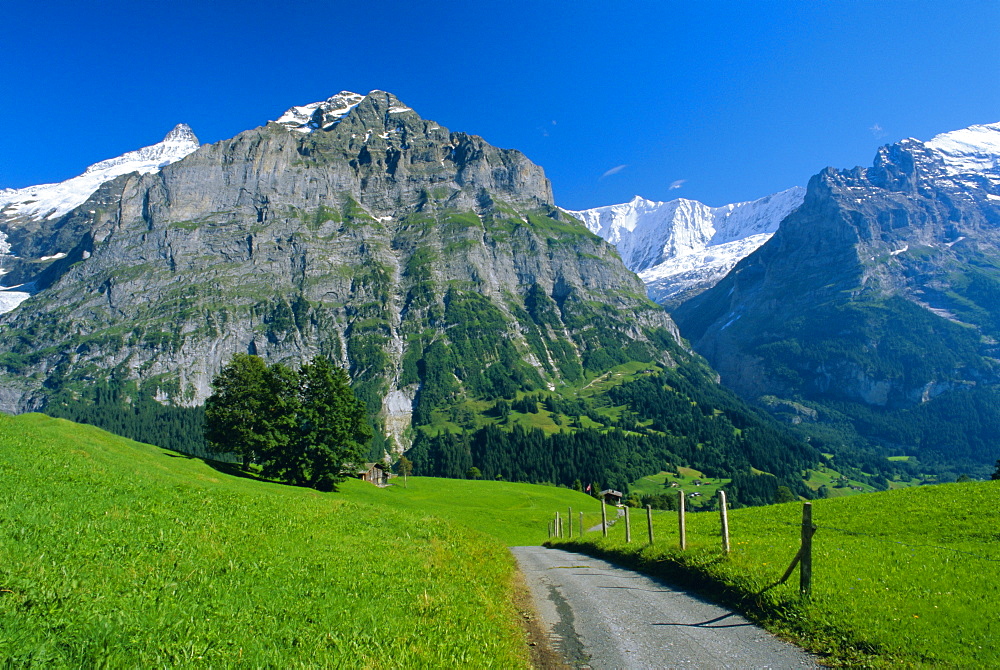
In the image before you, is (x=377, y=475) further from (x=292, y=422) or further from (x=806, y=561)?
(x=806, y=561)

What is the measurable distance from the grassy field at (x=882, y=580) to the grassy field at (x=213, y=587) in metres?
7.01

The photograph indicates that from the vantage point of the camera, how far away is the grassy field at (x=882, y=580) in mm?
11125

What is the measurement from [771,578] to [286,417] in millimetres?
61849

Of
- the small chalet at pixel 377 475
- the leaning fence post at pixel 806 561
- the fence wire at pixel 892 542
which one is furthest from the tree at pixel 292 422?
the leaning fence post at pixel 806 561

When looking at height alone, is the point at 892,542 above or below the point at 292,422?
below

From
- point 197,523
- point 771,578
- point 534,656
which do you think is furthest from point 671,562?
point 197,523

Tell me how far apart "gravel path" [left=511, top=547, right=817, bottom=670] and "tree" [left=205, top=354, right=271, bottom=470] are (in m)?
59.5

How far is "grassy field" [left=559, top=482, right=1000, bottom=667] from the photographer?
1112 cm

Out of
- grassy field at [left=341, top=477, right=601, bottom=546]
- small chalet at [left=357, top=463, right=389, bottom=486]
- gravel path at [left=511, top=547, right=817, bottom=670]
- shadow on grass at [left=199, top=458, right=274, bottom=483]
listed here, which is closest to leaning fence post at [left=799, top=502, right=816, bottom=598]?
gravel path at [left=511, top=547, right=817, bottom=670]

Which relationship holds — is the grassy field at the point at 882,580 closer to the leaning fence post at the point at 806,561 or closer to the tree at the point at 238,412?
the leaning fence post at the point at 806,561

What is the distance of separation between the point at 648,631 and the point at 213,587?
10.5 meters

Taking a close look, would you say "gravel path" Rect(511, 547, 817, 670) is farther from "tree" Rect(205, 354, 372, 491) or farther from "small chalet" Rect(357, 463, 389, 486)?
"small chalet" Rect(357, 463, 389, 486)

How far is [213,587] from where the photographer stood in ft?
36.8

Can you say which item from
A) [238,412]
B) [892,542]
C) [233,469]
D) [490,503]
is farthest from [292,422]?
[892,542]
